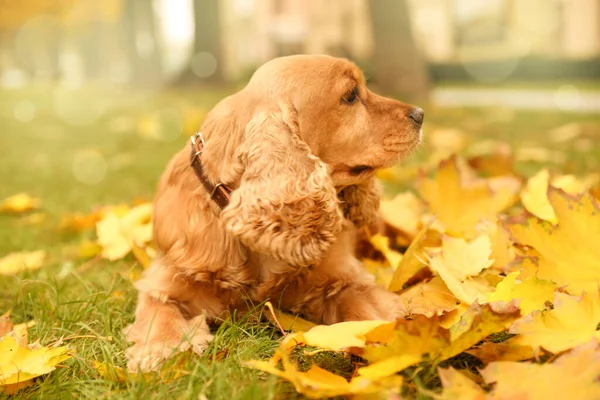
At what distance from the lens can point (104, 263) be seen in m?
2.93

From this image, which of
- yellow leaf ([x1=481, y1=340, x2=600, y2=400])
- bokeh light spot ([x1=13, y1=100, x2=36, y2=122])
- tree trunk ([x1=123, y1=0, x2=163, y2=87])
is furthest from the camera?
tree trunk ([x1=123, y1=0, x2=163, y2=87])

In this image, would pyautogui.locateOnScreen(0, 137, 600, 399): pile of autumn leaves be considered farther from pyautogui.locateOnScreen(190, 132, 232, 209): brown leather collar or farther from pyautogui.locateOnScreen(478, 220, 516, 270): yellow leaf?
pyautogui.locateOnScreen(190, 132, 232, 209): brown leather collar

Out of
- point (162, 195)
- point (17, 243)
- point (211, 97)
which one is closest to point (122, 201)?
point (17, 243)

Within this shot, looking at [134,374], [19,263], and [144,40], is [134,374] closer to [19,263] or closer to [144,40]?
[19,263]

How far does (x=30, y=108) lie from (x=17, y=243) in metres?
11.4

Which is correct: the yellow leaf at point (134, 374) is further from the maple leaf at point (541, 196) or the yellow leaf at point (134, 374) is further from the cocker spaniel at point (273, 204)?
the maple leaf at point (541, 196)

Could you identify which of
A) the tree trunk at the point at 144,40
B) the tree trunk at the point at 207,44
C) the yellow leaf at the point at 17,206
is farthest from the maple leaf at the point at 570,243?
the tree trunk at the point at 144,40

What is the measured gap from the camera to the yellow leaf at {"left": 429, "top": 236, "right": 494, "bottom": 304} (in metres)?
1.85

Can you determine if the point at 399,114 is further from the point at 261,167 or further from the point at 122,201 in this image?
the point at 122,201

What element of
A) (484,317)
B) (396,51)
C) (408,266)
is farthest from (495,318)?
(396,51)

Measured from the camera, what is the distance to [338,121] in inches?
86.4

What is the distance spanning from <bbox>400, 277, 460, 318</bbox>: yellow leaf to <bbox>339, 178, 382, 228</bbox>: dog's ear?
1.45 ft

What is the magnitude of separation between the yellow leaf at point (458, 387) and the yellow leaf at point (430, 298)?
0.48 m

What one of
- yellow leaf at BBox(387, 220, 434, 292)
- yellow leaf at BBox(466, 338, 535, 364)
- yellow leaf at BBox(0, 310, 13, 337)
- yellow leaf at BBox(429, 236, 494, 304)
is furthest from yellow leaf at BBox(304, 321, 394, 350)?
yellow leaf at BBox(0, 310, 13, 337)
